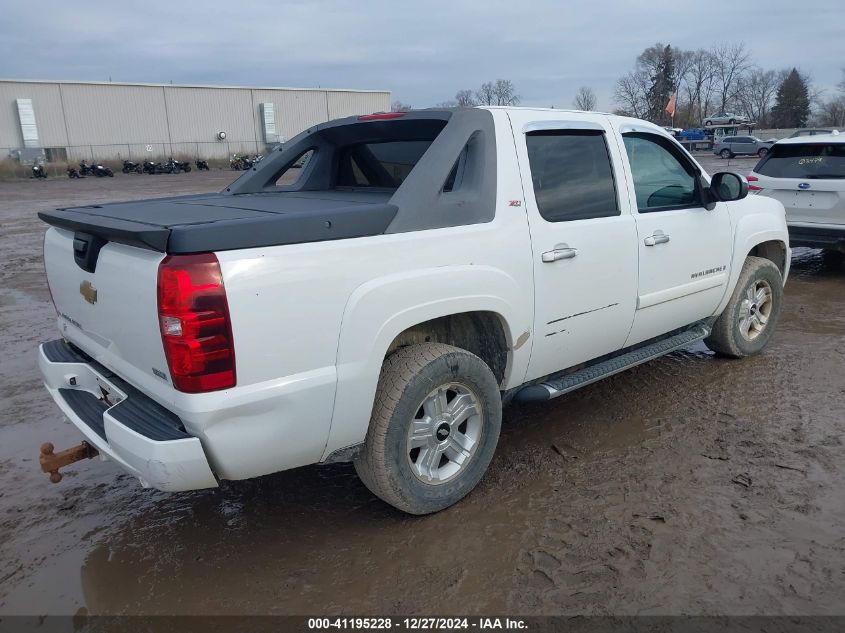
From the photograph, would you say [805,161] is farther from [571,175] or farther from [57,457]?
[57,457]

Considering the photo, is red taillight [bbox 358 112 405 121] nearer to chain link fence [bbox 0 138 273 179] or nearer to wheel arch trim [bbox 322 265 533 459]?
wheel arch trim [bbox 322 265 533 459]

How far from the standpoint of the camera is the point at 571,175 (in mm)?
3777

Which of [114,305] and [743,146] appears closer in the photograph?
[114,305]

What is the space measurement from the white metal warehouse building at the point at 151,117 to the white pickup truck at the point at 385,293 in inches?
1906

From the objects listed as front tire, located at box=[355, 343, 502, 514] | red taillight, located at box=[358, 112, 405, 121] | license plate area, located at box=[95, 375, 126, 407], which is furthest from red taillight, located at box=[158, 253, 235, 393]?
red taillight, located at box=[358, 112, 405, 121]

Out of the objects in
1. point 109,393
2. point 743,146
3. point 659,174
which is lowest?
point 109,393

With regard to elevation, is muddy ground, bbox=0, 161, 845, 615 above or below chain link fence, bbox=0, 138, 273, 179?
below

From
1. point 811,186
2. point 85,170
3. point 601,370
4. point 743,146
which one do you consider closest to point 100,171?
point 85,170

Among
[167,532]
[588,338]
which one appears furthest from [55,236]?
[588,338]

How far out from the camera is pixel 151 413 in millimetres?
2736

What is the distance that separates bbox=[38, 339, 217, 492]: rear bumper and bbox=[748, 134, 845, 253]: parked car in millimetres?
7773

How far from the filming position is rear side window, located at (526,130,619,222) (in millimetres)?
3609

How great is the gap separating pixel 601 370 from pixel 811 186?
561 centimetres

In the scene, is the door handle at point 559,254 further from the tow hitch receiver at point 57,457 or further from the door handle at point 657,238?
the tow hitch receiver at point 57,457
